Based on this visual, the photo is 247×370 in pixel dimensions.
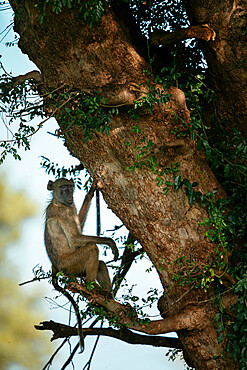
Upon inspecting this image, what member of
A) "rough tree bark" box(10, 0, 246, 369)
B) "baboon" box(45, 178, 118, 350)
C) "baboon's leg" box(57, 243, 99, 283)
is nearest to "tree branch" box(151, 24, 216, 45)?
"rough tree bark" box(10, 0, 246, 369)

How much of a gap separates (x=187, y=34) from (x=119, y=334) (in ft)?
10.9

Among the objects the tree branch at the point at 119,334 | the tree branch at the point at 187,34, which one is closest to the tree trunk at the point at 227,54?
the tree branch at the point at 187,34

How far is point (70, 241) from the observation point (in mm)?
6082

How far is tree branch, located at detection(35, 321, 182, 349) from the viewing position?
545 centimetres

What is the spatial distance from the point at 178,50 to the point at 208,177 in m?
1.77

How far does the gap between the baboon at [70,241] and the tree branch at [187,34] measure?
1.79 meters

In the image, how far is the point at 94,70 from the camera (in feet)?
16.4

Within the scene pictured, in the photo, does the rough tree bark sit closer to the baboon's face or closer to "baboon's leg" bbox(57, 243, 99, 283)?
"baboon's leg" bbox(57, 243, 99, 283)

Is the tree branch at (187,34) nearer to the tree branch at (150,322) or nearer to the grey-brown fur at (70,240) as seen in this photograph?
the grey-brown fur at (70,240)

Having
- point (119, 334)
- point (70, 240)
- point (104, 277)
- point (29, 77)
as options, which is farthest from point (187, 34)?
point (119, 334)

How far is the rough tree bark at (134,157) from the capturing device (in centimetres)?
482

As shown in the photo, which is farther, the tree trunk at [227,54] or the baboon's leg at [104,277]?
the baboon's leg at [104,277]

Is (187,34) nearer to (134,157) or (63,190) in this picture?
(134,157)

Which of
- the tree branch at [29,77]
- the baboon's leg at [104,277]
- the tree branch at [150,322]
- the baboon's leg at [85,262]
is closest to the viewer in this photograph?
the tree branch at [150,322]
